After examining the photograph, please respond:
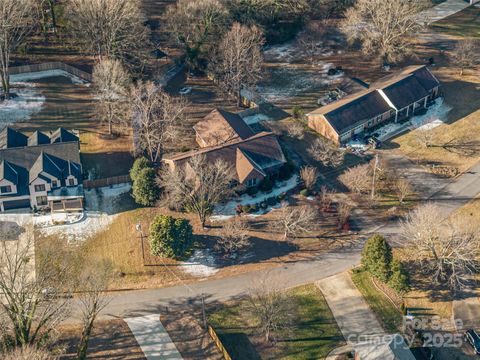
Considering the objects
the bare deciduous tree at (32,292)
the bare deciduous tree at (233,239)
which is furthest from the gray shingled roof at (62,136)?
the bare deciduous tree at (233,239)

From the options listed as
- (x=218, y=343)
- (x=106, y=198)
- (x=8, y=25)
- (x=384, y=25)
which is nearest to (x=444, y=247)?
(x=218, y=343)

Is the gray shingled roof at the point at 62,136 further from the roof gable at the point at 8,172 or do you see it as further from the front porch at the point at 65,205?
the front porch at the point at 65,205

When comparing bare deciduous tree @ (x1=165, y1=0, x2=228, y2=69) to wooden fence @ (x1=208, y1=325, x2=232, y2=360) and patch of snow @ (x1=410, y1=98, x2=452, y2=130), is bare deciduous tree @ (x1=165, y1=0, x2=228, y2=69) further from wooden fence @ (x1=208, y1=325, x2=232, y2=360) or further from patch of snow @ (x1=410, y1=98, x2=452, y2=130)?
wooden fence @ (x1=208, y1=325, x2=232, y2=360)

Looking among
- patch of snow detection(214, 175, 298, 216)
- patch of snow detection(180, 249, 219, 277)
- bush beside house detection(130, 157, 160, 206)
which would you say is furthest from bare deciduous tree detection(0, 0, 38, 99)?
patch of snow detection(180, 249, 219, 277)

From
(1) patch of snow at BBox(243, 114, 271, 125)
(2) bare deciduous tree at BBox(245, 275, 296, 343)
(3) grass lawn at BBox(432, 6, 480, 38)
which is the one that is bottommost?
(2) bare deciduous tree at BBox(245, 275, 296, 343)

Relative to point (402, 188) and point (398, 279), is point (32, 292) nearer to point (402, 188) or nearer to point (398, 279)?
point (398, 279)

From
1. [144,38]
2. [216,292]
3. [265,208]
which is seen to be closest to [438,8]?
[144,38]
